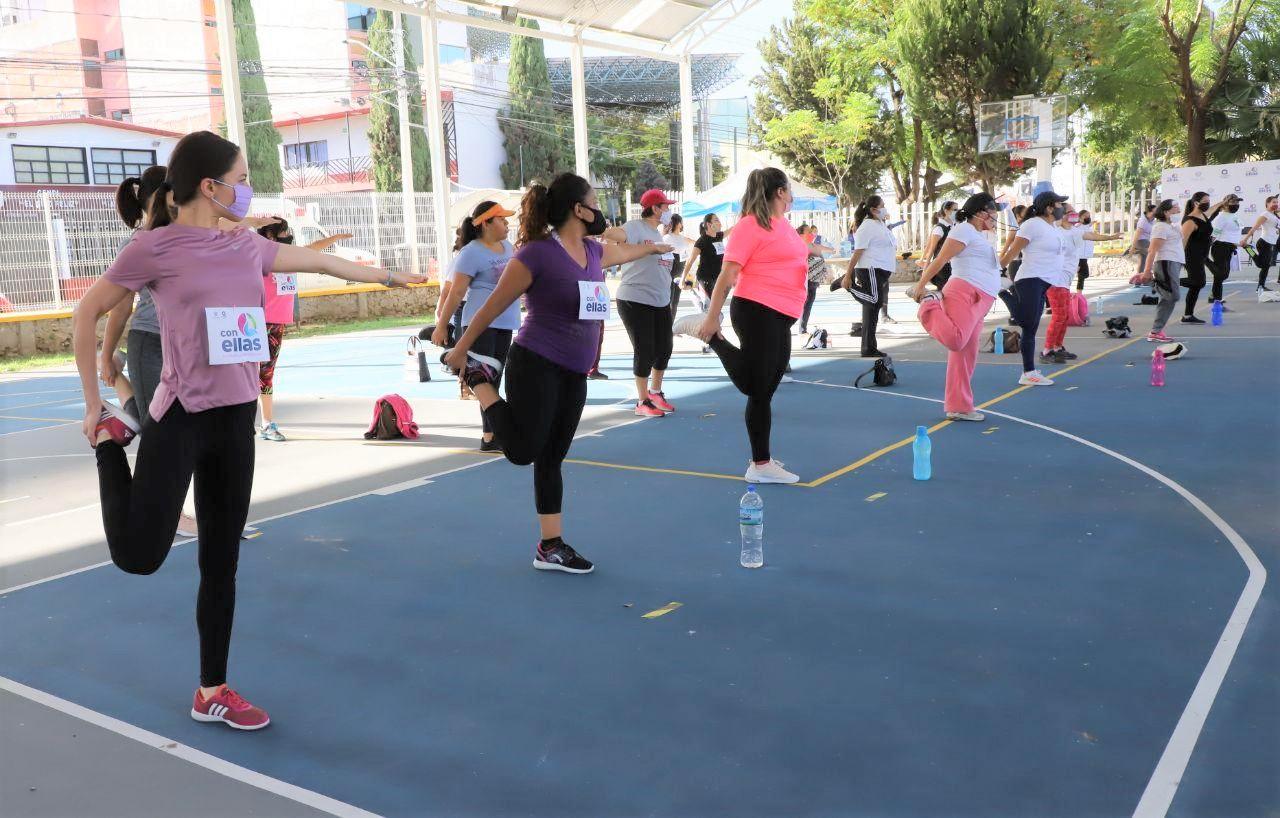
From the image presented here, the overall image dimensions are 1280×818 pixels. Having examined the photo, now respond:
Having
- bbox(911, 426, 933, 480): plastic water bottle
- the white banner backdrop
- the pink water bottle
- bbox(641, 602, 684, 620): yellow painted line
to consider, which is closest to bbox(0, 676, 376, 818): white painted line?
bbox(641, 602, 684, 620): yellow painted line

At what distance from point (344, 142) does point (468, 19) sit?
33625 millimetres

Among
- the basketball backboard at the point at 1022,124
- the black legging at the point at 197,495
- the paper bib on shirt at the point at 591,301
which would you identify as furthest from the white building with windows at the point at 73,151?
the black legging at the point at 197,495

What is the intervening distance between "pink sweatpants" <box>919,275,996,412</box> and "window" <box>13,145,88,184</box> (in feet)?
133

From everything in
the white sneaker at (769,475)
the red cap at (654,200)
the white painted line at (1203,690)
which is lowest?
the white painted line at (1203,690)

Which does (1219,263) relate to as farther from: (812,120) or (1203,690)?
(812,120)

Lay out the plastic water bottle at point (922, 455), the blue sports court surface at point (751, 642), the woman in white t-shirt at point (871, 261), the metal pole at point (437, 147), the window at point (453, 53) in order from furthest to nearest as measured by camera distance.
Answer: the window at point (453, 53) → the metal pole at point (437, 147) → the woman in white t-shirt at point (871, 261) → the plastic water bottle at point (922, 455) → the blue sports court surface at point (751, 642)

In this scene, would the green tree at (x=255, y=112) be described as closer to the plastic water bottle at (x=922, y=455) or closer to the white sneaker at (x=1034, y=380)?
the white sneaker at (x=1034, y=380)

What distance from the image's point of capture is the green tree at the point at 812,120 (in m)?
37.9

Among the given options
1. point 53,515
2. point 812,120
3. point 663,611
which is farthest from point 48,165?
point 663,611

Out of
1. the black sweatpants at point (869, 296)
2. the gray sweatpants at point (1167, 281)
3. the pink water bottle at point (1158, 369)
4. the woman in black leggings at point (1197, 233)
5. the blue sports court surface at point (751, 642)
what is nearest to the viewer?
the blue sports court surface at point (751, 642)

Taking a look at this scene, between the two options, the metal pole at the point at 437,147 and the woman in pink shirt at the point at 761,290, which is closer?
the woman in pink shirt at the point at 761,290

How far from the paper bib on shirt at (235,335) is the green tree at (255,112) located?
37.2m

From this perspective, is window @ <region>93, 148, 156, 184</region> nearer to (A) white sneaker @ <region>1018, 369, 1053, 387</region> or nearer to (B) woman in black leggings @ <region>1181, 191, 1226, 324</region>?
(B) woman in black leggings @ <region>1181, 191, 1226, 324</region>

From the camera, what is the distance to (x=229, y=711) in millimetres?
3553
